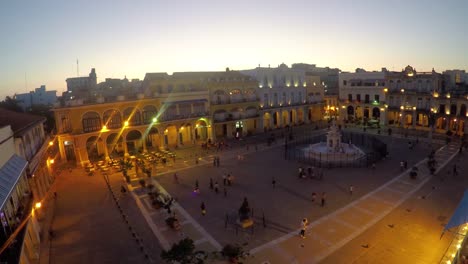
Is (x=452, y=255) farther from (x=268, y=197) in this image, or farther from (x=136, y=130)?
(x=136, y=130)

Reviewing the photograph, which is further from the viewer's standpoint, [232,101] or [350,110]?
[350,110]

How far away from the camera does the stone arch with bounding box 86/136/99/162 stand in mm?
39312

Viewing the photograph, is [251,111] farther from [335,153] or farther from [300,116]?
[335,153]

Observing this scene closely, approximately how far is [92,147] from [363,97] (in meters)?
51.8

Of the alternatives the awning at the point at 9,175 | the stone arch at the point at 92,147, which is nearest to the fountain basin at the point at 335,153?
the stone arch at the point at 92,147

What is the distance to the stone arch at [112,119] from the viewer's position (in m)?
39.7

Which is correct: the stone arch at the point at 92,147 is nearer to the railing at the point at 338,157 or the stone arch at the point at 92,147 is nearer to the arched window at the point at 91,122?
the arched window at the point at 91,122

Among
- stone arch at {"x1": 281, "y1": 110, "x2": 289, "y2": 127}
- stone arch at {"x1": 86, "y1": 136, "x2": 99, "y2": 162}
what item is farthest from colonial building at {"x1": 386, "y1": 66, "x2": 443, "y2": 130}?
stone arch at {"x1": 86, "y1": 136, "x2": 99, "y2": 162}

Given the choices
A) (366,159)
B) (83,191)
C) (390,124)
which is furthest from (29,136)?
(390,124)

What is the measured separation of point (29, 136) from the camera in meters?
23.3

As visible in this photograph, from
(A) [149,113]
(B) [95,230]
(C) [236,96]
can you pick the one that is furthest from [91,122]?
(C) [236,96]

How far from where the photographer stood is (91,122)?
3866 cm

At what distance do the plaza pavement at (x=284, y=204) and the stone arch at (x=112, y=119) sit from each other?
35.3 ft

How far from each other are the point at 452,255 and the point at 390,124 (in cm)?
4899
